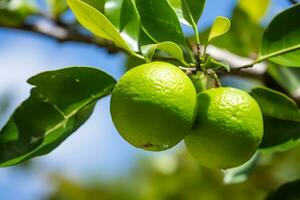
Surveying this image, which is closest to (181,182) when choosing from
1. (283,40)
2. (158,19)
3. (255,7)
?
(255,7)

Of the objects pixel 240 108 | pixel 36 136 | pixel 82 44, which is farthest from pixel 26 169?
pixel 240 108

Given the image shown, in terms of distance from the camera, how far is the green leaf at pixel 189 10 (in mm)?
1656

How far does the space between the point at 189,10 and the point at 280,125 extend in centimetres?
38

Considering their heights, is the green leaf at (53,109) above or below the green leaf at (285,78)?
above

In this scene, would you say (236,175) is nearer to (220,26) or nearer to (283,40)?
(283,40)

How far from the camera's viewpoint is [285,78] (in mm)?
2125

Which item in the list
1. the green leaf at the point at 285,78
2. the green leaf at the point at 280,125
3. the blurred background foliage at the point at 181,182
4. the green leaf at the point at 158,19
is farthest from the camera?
the blurred background foliage at the point at 181,182

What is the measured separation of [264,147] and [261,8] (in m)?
1.14

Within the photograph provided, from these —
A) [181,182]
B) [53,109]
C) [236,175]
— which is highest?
[53,109]

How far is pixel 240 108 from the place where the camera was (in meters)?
1.46

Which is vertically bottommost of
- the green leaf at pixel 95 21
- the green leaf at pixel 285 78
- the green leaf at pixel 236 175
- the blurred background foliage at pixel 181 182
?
the blurred background foliage at pixel 181 182

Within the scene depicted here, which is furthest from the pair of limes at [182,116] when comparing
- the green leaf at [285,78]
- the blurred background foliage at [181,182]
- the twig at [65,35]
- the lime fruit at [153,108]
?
the blurred background foliage at [181,182]

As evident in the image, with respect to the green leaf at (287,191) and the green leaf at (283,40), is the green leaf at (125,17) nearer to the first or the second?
the green leaf at (283,40)

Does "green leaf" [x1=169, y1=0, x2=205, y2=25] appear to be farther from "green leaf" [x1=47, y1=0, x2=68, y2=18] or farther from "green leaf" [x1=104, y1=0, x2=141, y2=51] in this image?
"green leaf" [x1=47, y1=0, x2=68, y2=18]
